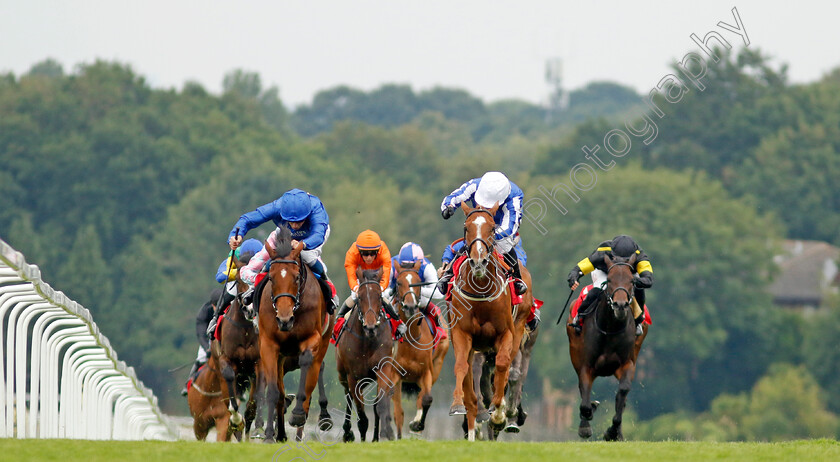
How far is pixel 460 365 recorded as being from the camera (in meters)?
12.3

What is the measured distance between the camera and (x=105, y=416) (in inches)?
611

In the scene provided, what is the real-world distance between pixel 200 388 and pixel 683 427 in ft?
84.8

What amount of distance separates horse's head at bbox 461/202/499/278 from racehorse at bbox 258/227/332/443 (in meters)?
1.48

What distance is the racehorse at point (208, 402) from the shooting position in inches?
629

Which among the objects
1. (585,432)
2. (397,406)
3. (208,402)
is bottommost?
(585,432)

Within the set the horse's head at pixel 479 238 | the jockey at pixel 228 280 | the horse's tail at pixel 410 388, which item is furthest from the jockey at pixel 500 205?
the horse's tail at pixel 410 388

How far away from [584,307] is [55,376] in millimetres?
5276

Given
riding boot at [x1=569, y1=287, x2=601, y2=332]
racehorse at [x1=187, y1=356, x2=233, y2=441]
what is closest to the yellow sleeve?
riding boot at [x1=569, y1=287, x2=601, y2=332]

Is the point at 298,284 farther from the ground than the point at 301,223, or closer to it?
closer to it

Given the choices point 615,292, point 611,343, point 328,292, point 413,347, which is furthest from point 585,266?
point 328,292

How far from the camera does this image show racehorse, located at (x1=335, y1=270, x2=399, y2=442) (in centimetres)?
1357

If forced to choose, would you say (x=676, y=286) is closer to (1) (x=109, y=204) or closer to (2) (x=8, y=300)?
(1) (x=109, y=204)

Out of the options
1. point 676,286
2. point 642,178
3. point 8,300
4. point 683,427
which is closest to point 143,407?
point 8,300

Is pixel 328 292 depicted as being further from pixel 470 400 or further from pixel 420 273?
pixel 420 273
